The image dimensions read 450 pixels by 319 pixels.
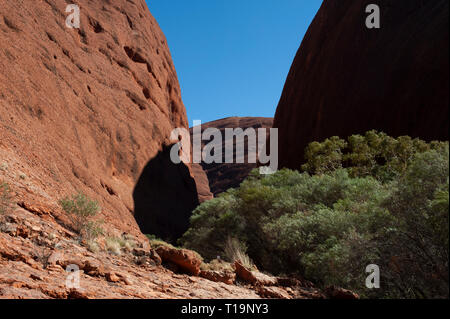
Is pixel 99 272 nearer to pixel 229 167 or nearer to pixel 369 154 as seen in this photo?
pixel 369 154

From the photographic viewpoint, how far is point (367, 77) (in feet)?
72.3

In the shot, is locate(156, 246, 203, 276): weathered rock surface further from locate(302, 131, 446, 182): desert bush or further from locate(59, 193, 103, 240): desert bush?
locate(302, 131, 446, 182): desert bush

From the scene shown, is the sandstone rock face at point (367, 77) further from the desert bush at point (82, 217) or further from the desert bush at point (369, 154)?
the desert bush at point (82, 217)

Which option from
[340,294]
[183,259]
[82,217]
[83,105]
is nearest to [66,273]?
[183,259]

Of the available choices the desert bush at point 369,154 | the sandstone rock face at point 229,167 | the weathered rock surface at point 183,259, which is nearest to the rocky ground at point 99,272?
the weathered rock surface at point 183,259

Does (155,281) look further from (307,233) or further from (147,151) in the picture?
(147,151)

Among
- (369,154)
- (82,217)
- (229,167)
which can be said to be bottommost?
(82,217)

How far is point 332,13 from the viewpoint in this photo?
3014 centimetres

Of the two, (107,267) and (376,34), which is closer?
→ (107,267)

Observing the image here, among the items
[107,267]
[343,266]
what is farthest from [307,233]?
[107,267]

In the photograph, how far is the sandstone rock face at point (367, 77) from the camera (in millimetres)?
16984

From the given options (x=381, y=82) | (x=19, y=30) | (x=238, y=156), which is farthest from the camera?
(x=238, y=156)

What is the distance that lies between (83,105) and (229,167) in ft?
172
